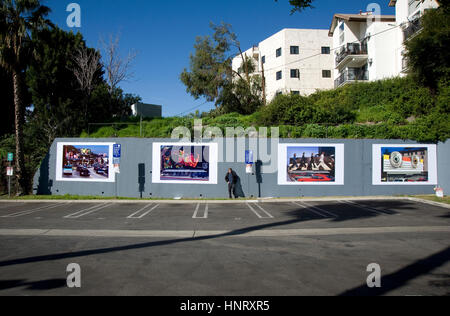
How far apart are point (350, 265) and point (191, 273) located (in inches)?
129

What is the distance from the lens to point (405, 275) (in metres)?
5.71

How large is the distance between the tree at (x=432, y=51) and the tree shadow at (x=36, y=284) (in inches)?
1016

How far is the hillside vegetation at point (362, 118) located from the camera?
19.8 meters

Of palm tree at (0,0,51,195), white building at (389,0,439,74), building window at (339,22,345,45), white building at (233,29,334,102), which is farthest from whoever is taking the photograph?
white building at (233,29,334,102)

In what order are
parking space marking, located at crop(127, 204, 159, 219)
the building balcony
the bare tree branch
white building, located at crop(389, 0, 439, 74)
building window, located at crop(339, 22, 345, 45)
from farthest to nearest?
building window, located at crop(339, 22, 345, 45)
the building balcony
white building, located at crop(389, 0, 439, 74)
the bare tree branch
parking space marking, located at crop(127, 204, 159, 219)

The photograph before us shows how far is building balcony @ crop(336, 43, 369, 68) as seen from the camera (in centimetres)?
3400

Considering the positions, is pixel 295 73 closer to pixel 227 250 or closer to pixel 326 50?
pixel 326 50

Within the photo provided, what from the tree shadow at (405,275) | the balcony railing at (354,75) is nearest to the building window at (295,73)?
the balcony railing at (354,75)

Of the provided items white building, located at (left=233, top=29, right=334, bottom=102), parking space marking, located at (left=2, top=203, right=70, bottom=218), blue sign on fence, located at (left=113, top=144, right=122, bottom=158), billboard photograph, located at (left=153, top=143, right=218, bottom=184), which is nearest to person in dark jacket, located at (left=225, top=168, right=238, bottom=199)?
billboard photograph, located at (left=153, top=143, right=218, bottom=184)

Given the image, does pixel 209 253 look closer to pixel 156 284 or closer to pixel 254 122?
pixel 156 284

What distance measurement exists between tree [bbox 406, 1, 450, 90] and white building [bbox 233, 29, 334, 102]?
51.8 feet

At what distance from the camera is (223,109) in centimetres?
3344

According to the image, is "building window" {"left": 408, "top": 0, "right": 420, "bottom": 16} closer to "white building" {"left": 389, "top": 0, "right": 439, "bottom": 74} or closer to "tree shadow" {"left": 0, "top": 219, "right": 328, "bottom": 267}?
"white building" {"left": 389, "top": 0, "right": 439, "bottom": 74}

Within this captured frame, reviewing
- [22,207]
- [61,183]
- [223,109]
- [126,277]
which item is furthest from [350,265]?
[223,109]
